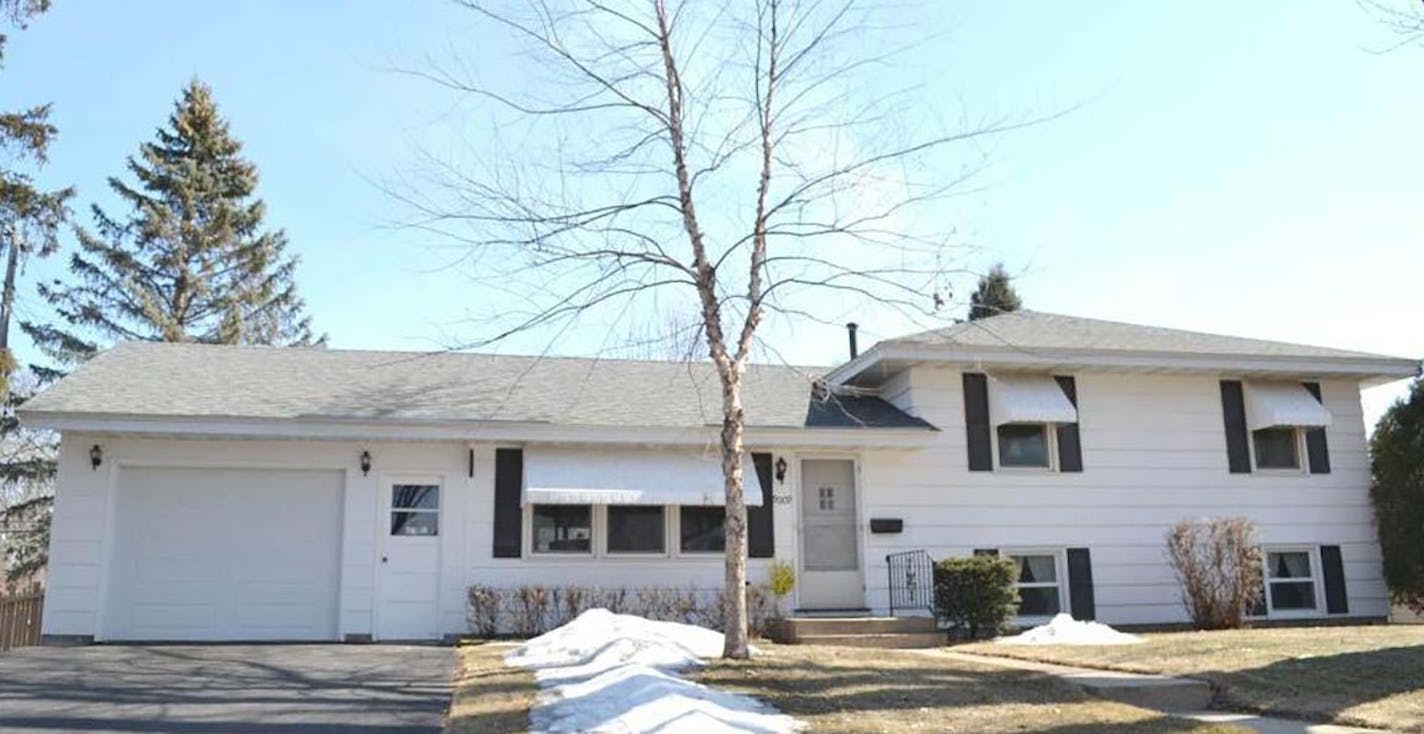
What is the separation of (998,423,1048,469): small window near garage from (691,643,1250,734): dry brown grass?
221 inches

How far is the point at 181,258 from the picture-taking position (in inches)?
1125

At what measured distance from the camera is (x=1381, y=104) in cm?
1094

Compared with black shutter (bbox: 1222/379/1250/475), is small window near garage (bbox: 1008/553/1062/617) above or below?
below

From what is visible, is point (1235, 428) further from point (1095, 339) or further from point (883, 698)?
point (883, 698)

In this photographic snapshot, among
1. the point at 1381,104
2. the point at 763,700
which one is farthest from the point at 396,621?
the point at 1381,104

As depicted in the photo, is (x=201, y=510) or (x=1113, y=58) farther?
(x=201, y=510)

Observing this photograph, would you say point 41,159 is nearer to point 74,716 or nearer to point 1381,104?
point 74,716

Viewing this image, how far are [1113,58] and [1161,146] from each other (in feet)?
9.25

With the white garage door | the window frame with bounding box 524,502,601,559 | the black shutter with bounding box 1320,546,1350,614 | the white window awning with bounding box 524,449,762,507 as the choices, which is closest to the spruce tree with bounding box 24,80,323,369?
the white garage door

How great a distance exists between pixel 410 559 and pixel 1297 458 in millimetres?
12679

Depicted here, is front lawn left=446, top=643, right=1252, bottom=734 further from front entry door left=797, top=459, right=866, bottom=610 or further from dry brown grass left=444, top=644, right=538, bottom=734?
front entry door left=797, top=459, right=866, bottom=610

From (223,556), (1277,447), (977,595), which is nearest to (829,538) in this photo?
(977,595)

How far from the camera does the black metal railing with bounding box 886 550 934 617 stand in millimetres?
13875

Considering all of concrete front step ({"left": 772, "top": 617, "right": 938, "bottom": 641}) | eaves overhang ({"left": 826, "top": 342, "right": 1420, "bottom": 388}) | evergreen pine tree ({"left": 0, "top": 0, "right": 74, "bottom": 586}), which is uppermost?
evergreen pine tree ({"left": 0, "top": 0, "right": 74, "bottom": 586})
